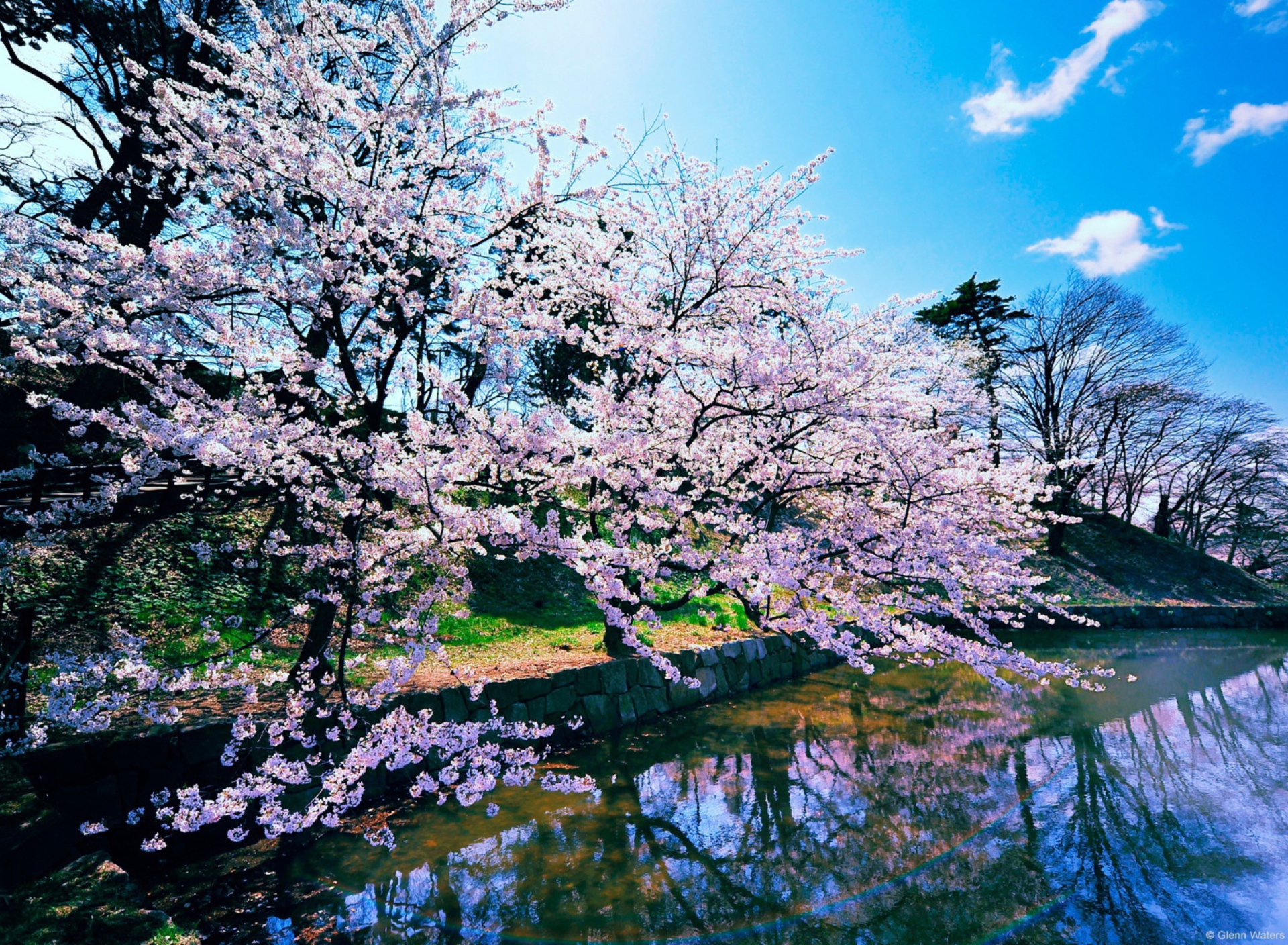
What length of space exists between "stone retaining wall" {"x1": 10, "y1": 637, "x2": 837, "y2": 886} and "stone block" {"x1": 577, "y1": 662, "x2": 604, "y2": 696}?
1 centimetres

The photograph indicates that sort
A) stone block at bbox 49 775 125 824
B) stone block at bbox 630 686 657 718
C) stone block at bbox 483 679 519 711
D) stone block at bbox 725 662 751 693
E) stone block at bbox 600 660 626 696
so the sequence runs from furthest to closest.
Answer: stone block at bbox 725 662 751 693
stone block at bbox 630 686 657 718
stone block at bbox 600 660 626 696
stone block at bbox 483 679 519 711
stone block at bbox 49 775 125 824

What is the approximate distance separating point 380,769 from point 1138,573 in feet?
82.1

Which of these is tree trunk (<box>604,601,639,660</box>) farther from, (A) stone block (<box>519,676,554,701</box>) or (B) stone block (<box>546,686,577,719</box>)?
(A) stone block (<box>519,676,554,701</box>)

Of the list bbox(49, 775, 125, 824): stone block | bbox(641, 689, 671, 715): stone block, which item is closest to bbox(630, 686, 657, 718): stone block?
bbox(641, 689, 671, 715): stone block

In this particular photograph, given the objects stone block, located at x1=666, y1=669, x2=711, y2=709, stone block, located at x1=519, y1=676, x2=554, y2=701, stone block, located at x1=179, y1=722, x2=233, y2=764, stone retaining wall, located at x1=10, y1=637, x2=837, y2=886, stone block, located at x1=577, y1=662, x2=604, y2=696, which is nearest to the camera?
stone retaining wall, located at x1=10, y1=637, x2=837, y2=886

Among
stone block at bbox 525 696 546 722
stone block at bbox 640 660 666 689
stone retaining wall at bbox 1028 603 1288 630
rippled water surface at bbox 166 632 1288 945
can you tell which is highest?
stone retaining wall at bbox 1028 603 1288 630

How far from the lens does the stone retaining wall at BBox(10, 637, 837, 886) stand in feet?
13.1

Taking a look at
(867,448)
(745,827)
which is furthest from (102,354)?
(867,448)

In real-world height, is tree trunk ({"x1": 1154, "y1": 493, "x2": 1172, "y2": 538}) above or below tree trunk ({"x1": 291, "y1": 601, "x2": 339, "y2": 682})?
above

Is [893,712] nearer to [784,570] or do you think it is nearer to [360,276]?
[784,570]

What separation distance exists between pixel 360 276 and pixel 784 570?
4594mm

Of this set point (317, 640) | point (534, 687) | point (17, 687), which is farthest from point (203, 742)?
point (534, 687)

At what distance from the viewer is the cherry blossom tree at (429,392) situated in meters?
4.40

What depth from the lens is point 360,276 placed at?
4719 mm
